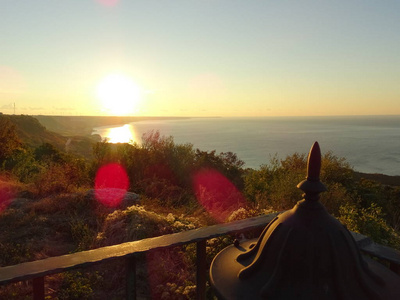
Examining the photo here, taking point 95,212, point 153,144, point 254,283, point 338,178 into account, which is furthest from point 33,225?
point 338,178

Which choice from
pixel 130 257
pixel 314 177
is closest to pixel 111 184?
pixel 130 257

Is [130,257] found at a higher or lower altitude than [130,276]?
higher

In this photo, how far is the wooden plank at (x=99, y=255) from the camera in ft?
4.59

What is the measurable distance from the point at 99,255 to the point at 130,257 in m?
0.18

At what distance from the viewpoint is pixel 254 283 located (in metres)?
1.11

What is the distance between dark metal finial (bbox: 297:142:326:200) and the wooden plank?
0.98 m

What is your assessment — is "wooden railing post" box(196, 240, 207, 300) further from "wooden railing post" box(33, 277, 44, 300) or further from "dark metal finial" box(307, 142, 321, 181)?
"dark metal finial" box(307, 142, 321, 181)

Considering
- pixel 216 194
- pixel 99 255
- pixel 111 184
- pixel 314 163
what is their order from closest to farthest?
pixel 314 163
pixel 99 255
pixel 111 184
pixel 216 194

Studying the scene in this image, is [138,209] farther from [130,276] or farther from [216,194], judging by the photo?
[216,194]

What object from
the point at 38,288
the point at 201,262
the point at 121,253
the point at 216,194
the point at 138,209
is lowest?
the point at 216,194

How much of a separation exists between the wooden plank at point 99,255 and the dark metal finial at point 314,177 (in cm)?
98

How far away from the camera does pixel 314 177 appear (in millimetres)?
Answer: 1152

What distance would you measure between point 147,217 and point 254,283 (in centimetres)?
484

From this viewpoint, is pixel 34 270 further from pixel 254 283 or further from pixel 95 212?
pixel 95 212
